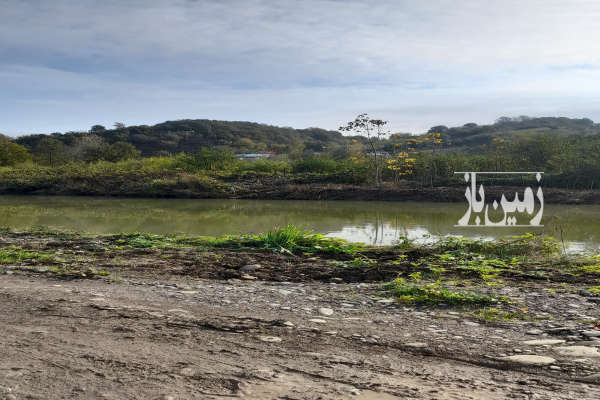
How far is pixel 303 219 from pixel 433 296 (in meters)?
10.5

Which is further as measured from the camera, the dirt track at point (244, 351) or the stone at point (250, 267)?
the stone at point (250, 267)

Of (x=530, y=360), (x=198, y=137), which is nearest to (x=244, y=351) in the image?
(x=530, y=360)

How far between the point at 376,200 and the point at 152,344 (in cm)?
1903

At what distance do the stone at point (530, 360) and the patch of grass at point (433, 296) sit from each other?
1.28 metres

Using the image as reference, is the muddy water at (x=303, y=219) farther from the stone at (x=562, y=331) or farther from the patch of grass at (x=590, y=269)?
the stone at (x=562, y=331)

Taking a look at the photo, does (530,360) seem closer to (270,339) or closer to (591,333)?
(591,333)

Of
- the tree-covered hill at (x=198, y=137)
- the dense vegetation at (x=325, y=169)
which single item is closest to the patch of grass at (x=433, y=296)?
the dense vegetation at (x=325, y=169)

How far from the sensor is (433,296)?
4379 mm

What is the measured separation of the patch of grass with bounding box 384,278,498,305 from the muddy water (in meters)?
4.22

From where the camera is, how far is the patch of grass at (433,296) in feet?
14.0

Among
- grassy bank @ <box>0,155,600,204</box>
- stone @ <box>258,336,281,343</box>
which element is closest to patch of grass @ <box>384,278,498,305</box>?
stone @ <box>258,336,281,343</box>

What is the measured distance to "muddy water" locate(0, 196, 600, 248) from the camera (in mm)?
11562

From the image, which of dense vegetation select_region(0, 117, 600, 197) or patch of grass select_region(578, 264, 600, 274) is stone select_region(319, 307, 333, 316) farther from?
dense vegetation select_region(0, 117, 600, 197)

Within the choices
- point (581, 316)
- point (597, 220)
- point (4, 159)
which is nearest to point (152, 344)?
point (581, 316)
